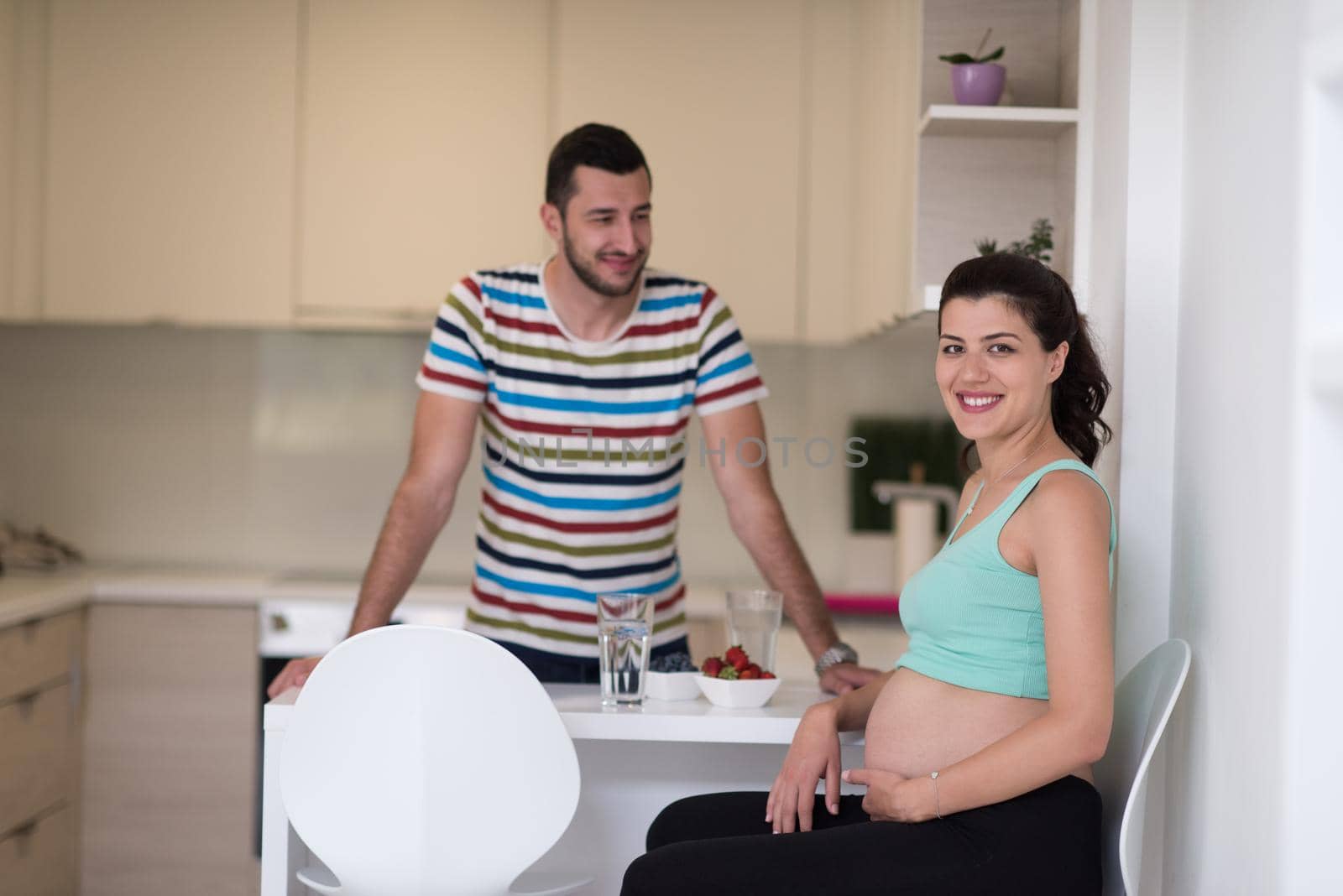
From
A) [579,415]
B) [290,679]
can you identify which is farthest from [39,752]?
[579,415]

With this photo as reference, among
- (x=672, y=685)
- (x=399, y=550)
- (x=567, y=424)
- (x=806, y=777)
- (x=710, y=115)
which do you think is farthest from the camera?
(x=710, y=115)

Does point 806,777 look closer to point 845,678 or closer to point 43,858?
point 845,678

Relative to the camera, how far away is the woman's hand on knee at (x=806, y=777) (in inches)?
63.3

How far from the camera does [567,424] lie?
2.22 meters

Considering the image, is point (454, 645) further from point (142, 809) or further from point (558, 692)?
point (142, 809)

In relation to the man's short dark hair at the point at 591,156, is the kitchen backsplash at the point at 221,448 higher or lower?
lower

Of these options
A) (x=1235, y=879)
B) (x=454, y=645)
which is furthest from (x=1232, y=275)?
(x=454, y=645)

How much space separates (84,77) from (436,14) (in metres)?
0.91

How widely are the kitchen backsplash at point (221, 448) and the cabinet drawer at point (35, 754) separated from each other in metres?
0.68

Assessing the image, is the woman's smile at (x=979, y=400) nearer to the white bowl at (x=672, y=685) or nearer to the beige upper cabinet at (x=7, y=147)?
the white bowl at (x=672, y=685)

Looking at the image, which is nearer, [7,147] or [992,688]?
[992,688]

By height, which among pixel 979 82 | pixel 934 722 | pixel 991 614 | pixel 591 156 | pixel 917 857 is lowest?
pixel 917 857

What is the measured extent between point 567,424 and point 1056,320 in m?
0.91

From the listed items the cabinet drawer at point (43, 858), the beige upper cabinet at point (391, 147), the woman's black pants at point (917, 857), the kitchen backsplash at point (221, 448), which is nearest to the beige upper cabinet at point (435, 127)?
the beige upper cabinet at point (391, 147)
